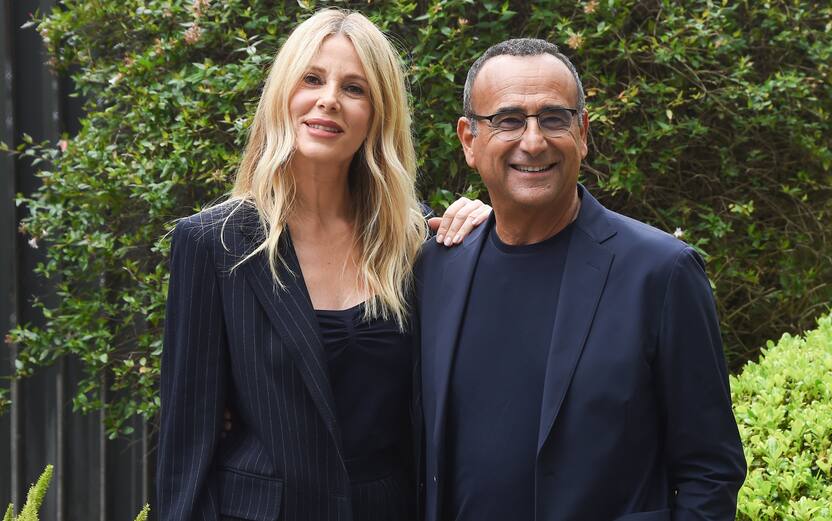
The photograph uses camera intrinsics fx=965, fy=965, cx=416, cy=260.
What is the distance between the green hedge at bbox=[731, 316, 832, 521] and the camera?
8.89 feet

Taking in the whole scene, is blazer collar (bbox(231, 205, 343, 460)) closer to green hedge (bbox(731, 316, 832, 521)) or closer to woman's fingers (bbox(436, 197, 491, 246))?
woman's fingers (bbox(436, 197, 491, 246))

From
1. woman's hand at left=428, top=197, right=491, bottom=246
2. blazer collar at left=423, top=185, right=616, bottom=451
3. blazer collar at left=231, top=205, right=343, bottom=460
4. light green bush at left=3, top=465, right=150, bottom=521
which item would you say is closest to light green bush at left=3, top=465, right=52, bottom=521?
light green bush at left=3, top=465, right=150, bottom=521

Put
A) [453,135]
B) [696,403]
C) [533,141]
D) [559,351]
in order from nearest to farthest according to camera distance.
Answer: [696,403] < [559,351] < [533,141] < [453,135]

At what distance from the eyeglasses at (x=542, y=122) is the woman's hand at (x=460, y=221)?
0.38 m

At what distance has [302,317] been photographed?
2.76 m

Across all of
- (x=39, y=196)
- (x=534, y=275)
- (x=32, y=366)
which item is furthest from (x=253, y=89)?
(x=534, y=275)

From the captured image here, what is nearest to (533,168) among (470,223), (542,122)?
(542,122)

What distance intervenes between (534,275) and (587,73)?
209 centimetres

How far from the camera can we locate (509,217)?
259 centimetres

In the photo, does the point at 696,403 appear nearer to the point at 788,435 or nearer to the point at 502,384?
the point at 502,384

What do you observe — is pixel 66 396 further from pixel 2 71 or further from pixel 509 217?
pixel 509 217

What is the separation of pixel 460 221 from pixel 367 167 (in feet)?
1.46

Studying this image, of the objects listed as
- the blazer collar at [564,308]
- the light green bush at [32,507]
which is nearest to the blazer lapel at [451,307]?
the blazer collar at [564,308]

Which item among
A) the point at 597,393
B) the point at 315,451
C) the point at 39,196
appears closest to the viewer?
the point at 597,393
